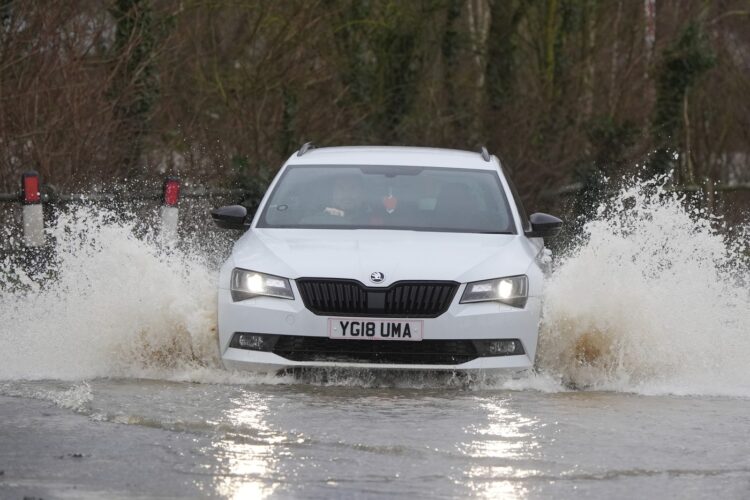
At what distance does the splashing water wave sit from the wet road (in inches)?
18.5

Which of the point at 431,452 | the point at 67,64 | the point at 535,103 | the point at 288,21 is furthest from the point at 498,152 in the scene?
the point at 431,452

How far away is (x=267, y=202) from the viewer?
1134 centimetres

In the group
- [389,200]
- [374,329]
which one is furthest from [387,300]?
[389,200]

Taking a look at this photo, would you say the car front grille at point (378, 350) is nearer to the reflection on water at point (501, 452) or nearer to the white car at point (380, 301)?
the white car at point (380, 301)

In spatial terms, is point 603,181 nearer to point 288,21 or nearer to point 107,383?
point 288,21

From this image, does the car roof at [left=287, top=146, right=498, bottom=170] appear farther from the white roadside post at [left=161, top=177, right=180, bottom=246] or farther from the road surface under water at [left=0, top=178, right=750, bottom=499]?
the white roadside post at [left=161, top=177, right=180, bottom=246]

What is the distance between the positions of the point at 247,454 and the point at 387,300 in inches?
99.2

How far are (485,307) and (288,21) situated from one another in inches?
675

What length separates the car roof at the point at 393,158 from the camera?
11641mm

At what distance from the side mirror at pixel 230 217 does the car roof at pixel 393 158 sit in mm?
709

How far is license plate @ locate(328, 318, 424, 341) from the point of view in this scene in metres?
9.65

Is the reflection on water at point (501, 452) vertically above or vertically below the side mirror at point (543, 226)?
below

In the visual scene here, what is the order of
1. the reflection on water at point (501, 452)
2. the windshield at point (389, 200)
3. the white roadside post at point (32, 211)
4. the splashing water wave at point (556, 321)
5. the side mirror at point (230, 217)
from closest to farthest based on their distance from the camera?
the reflection on water at point (501, 452), the splashing water wave at point (556, 321), the windshield at point (389, 200), the side mirror at point (230, 217), the white roadside post at point (32, 211)

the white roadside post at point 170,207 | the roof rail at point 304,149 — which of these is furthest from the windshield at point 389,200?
the white roadside post at point 170,207
